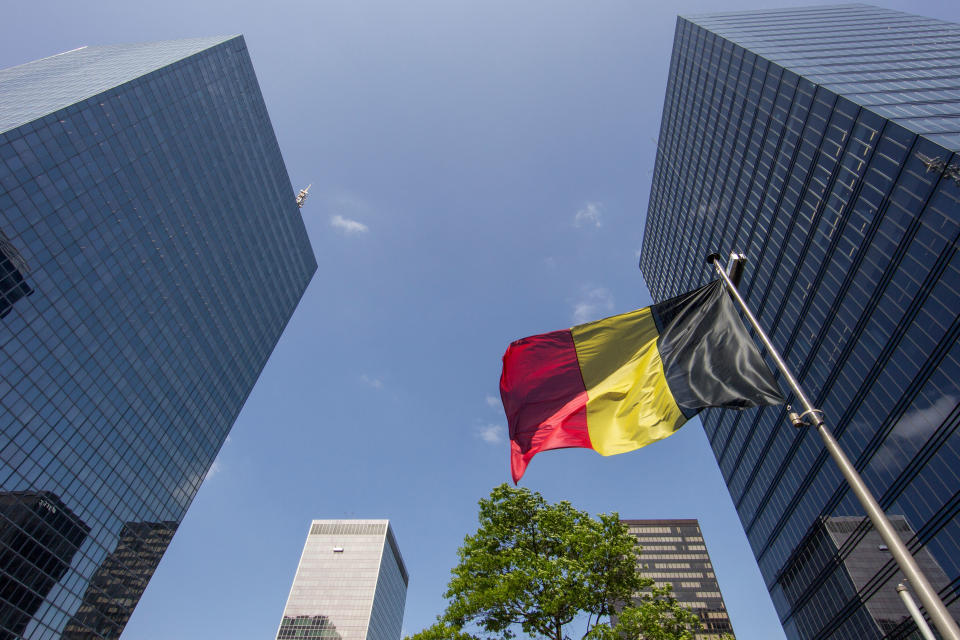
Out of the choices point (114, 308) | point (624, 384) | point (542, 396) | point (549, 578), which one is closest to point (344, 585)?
point (114, 308)

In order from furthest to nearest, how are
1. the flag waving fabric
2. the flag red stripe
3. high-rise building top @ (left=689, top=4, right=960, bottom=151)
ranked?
high-rise building top @ (left=689, top=4, right=960, bottom=151) < the flag red stripe < the flag waving fabric

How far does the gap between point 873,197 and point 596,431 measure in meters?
46.3

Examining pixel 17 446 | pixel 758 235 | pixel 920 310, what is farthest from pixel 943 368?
pixel 17 446

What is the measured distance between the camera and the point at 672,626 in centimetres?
1758

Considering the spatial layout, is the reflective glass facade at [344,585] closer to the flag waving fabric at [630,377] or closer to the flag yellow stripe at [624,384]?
the flag waving fabric at [630,377]

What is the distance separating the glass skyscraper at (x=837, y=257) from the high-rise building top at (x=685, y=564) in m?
74.7

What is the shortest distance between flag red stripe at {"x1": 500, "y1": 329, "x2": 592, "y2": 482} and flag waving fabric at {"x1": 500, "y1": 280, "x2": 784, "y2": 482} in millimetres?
24

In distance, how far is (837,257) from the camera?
49.5 metres

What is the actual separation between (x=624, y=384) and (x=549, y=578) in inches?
333

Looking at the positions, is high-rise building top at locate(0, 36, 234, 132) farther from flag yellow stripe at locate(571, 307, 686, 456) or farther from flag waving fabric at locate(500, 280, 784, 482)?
flag yellow stripe at locate(571, 307, 686, 456)

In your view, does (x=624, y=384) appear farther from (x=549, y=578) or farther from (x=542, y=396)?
(x=549, y=578)

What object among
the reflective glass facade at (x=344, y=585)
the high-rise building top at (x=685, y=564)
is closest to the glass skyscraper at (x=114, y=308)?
the reflective glass facade at (x=344, y=585)

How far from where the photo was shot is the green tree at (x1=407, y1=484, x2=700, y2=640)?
1669cm

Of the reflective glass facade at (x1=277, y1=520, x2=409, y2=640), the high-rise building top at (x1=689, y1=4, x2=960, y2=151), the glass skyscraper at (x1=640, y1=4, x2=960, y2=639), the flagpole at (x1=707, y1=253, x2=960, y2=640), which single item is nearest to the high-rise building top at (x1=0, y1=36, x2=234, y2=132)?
the flagpole at (x1=707, y1=253, x2=960, y2=640)
